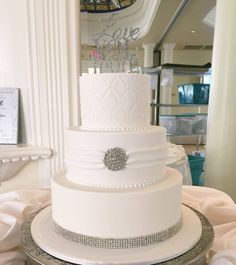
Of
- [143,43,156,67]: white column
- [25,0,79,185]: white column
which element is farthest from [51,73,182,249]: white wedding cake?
[143,43,156,67]: white column

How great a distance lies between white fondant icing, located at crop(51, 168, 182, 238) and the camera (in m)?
0.58

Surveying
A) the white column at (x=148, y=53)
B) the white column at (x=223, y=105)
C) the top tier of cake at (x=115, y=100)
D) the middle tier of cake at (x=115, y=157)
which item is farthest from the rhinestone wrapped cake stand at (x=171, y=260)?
the white column at (x=148, y=53)

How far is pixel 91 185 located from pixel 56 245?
0.15 metres

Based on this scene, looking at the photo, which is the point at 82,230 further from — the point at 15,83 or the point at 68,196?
the point at 15,83

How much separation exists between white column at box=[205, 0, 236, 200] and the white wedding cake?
96 centimetres

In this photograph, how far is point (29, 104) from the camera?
1.31 metres

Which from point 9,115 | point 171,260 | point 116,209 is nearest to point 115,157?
point 116,209

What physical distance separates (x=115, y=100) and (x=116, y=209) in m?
0.25

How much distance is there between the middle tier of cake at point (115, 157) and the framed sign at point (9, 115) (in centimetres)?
77

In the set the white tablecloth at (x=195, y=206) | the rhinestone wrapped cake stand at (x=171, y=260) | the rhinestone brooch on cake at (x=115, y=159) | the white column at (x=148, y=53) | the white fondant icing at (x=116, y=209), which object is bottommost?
the white tablecloth at (x=195, y=206)

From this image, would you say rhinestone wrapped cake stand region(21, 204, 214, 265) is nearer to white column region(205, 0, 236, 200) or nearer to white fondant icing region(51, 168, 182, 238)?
white fondant icing region(51, 168, 182, 238)

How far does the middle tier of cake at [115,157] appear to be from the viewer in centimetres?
61

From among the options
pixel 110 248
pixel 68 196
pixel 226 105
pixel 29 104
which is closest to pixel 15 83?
pixel 29 104

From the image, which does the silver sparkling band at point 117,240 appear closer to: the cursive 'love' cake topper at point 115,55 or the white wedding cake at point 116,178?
the white wedding cake at point 116,178
